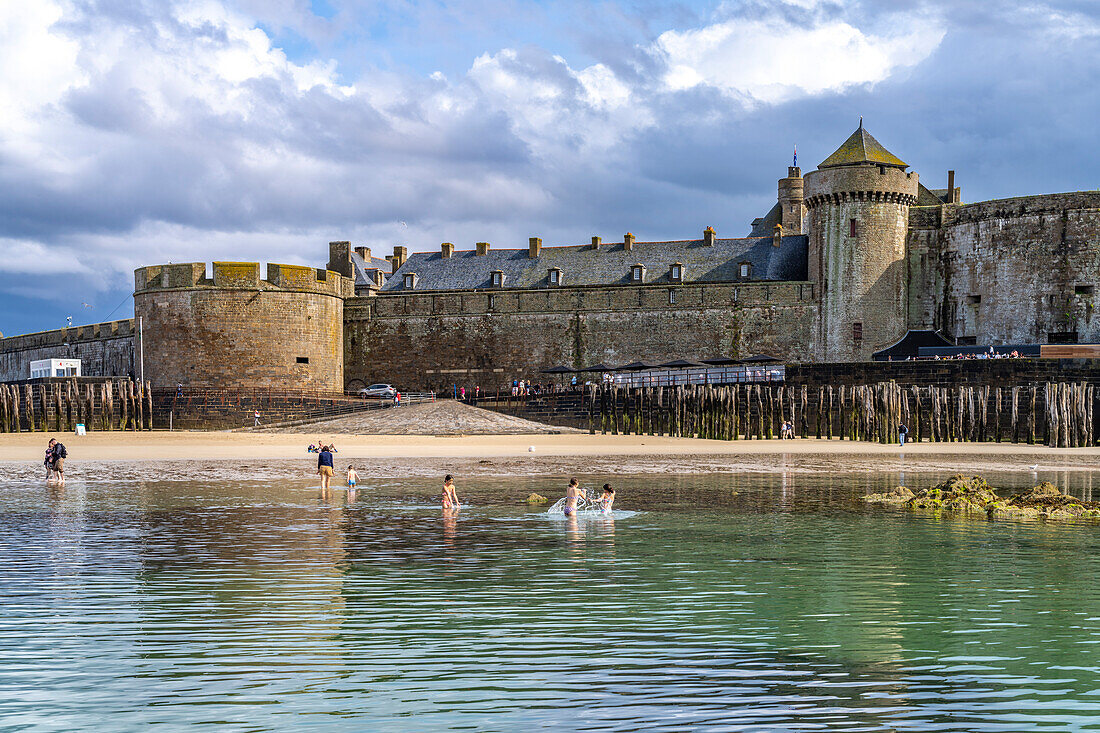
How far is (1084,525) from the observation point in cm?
1494

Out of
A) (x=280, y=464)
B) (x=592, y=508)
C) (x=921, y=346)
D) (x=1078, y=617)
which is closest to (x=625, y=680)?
(x=1078, y=617)

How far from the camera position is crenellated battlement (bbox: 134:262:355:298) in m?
52.8

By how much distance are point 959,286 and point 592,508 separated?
43.3m

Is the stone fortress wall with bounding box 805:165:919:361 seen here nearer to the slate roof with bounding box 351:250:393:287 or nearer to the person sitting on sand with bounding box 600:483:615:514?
the slate roof with bounding box 351:250:393:287

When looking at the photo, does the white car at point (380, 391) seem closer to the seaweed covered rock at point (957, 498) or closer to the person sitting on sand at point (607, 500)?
the person sitting on sand at point (607, 500)

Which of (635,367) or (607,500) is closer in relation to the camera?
(607,500)

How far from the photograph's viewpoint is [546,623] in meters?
8.62

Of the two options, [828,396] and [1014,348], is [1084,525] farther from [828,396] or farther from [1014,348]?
[1014,348]

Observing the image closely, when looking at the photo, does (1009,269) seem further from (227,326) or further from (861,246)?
(227,326)

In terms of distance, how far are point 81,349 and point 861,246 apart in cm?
4693

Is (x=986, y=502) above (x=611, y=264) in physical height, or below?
below

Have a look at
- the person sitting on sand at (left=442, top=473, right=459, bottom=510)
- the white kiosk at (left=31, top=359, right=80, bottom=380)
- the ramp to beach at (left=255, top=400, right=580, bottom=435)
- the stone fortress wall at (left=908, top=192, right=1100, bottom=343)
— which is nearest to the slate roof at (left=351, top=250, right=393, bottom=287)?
the white kiosk at (left=31, top=359, right=80, bottom=380)

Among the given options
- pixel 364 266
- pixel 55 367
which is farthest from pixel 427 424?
pixel 364 266

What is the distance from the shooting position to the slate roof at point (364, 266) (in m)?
71.3
